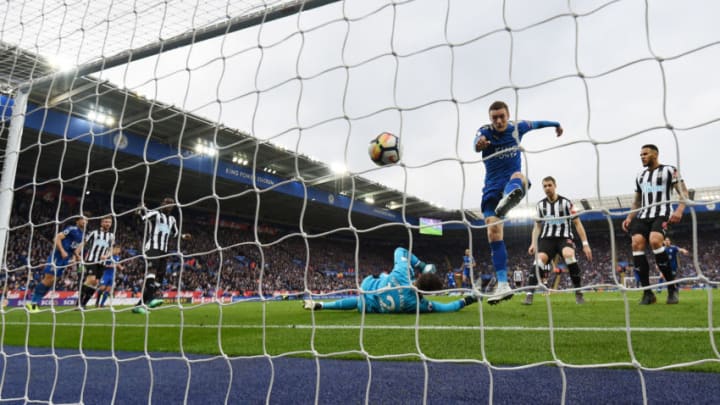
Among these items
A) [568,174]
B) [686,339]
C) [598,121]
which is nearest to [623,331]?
[686,339]

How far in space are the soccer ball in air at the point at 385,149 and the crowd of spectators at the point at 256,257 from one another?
993 centimetres

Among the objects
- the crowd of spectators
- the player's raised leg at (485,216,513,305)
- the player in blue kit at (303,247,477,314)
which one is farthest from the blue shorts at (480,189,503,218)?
the crowd of spectators

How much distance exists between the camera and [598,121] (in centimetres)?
183

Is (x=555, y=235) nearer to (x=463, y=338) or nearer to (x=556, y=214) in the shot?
(x=556, y=214)

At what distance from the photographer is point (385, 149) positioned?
4.05m

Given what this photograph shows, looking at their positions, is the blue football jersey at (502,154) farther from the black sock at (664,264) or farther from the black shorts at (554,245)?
the black shorts at (554,245)

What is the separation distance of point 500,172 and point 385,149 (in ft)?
3.39

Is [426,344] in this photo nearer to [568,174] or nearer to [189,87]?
[568,174]

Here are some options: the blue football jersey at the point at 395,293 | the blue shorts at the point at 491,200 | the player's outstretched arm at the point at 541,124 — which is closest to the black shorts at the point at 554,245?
the blue football jersey at the point at 395,293

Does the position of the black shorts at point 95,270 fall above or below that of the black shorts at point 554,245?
below

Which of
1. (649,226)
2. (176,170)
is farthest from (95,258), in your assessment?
(649,226)

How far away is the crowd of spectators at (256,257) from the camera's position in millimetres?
15531

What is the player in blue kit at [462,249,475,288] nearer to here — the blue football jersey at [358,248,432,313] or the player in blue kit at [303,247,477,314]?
the player in blue kit at [303,247,477,314]

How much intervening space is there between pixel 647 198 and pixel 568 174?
3019mm
